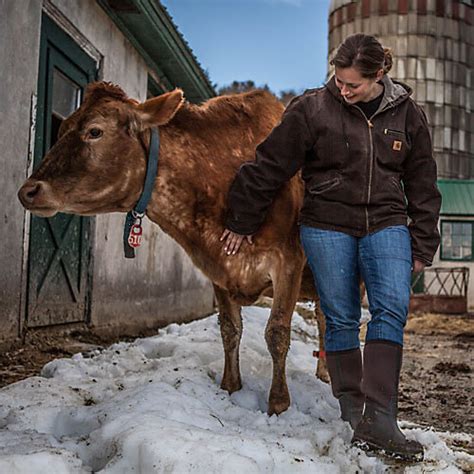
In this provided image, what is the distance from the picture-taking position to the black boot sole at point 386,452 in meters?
2.96

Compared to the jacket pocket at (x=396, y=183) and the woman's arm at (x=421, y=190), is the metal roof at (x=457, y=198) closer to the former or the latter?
the woman's arm at (x=421, y=190)

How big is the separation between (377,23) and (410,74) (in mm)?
Result: 2811

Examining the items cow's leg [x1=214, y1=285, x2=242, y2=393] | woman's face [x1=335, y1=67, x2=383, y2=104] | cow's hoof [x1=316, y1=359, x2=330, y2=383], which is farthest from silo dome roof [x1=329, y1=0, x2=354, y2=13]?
woman's face [x1=335, y1=67, x2=383, y2=104]

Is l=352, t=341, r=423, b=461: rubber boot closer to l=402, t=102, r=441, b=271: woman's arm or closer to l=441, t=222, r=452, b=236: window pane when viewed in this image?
l=402, t=102, r=441, b=271: woman's arm

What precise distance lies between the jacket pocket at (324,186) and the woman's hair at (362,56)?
508 millimetres

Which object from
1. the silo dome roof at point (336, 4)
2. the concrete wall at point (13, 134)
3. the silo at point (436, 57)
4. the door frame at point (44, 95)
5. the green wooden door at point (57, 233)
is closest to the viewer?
the concrete wall at point (13, 134)

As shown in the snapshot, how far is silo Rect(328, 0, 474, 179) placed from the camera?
105 feet

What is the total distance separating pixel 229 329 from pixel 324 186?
1.31 metres

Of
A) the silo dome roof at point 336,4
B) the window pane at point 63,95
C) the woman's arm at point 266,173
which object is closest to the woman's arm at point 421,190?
the woman's arm at point 266,173

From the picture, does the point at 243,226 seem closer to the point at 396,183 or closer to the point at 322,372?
the point at 396,183

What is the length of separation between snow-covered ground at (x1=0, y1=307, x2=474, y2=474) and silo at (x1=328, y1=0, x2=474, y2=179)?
29.1m

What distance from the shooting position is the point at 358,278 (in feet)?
11.5

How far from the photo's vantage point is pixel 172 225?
395cm

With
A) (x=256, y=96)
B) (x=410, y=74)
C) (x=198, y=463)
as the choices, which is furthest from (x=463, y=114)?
(x=198, y=463)
